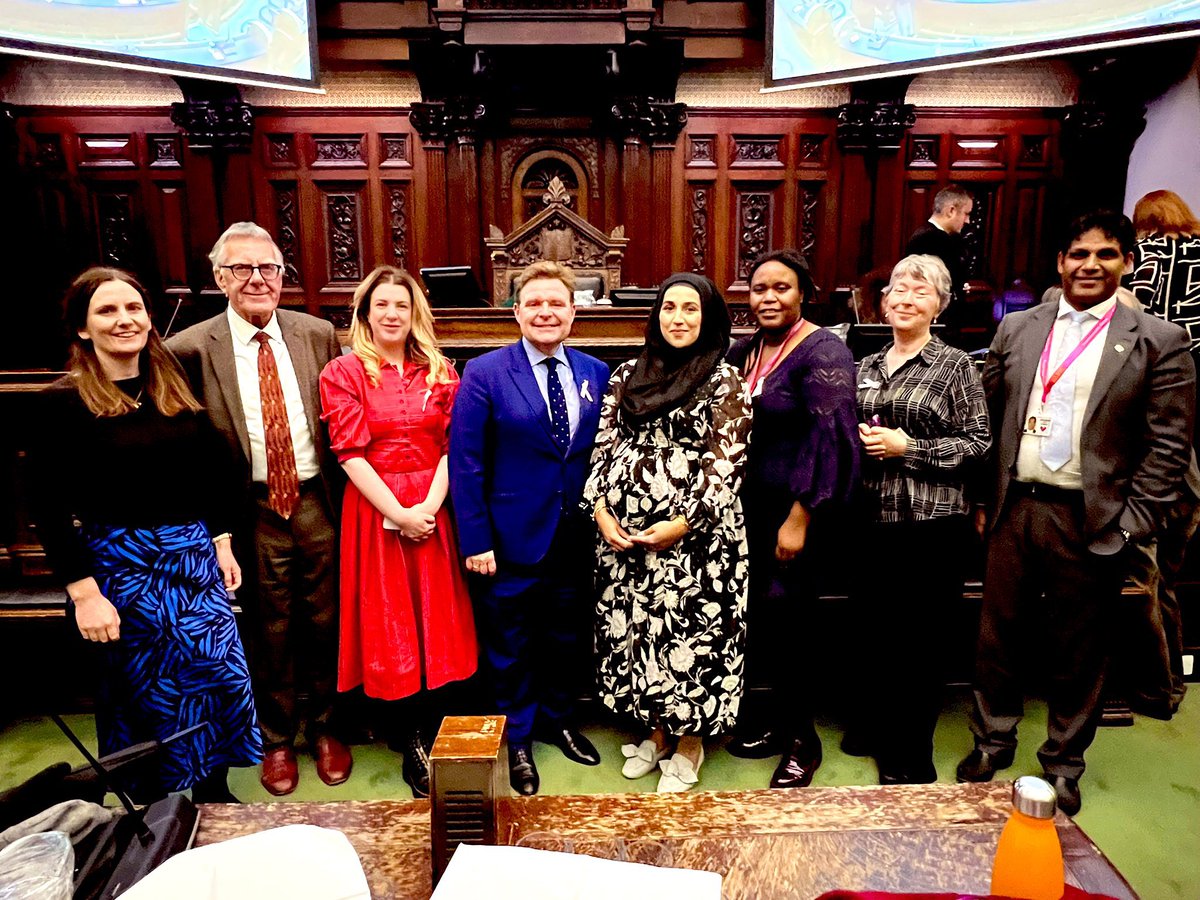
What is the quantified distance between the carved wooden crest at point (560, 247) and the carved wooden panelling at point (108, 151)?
9.45ft

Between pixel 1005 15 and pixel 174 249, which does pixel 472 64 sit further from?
pixel 1005 15

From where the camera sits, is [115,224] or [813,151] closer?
[115,224]

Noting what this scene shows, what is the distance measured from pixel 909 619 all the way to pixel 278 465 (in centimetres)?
190

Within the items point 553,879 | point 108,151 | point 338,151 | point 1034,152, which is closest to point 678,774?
point 553,879

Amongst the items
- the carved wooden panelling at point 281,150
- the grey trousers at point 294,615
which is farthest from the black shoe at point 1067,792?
the carved wooden panelling at point 281,150

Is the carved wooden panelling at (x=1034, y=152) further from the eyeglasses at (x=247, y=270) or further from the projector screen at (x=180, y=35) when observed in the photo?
the eyeglasses at (x=247, y=270)

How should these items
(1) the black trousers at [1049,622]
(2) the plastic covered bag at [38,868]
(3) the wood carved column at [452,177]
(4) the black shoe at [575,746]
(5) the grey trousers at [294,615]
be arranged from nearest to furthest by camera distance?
(2) the plastic covered bag at [38,868]
(1) the black trousers at [1049,622]
(5) the grey trousers at [294,615]
(4) the black shoe at [575,746]
(3) the wood carved column at [452,177]

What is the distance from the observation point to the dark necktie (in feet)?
7.22

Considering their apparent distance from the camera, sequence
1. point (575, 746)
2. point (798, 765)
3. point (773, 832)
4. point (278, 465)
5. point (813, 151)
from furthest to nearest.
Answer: point (813, 151) → point (575, 746) → point (798, 765) → point (278, 465) → point (773, 832)

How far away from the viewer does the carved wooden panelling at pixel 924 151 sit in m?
5.57

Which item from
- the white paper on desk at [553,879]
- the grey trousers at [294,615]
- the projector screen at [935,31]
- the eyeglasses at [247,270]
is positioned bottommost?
the grey trousers at [294,615]

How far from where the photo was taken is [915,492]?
204 centimetres

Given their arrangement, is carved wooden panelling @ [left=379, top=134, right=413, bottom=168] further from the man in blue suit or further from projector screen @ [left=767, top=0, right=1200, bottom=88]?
the man in blue suit

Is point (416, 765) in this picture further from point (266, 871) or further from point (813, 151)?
point (813, 151)
